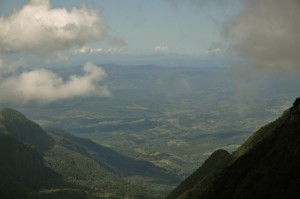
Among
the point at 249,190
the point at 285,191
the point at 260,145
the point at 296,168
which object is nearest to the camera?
the point at 285,191

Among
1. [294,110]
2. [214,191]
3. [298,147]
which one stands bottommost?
[214,191]

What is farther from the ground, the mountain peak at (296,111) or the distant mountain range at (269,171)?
the mountain peak at (296,111)

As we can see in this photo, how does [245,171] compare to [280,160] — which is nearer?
[280,160]

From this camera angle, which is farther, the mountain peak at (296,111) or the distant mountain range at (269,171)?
the mountain peak at (296,111)

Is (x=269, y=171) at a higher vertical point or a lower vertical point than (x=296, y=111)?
lower

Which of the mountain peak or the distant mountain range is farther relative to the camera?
the mountain peak

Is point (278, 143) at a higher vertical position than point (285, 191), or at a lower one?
higher

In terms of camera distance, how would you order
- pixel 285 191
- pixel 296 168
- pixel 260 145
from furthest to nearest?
pixel 260 145, pixel 296 168, pixel 285 191

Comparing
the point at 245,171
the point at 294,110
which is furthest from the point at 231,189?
the point at 294,110

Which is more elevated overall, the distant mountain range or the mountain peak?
the mountain peak

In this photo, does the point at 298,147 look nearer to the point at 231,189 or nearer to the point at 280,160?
the point at 280,160

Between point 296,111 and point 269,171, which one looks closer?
point 269,171
